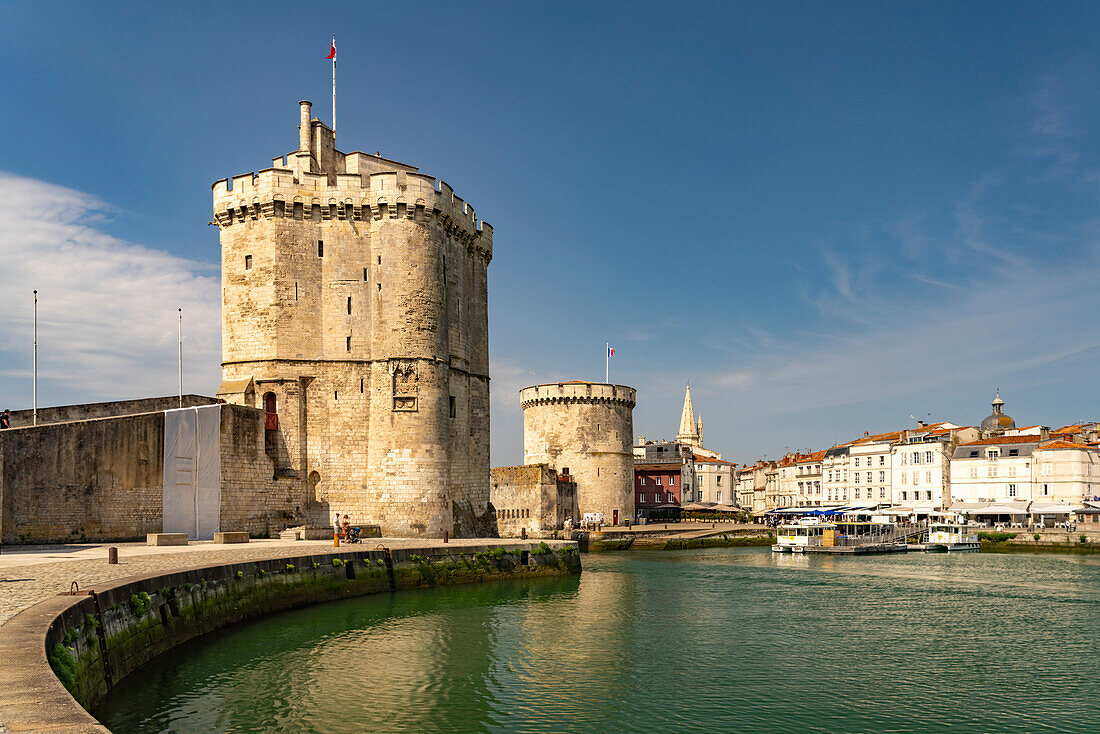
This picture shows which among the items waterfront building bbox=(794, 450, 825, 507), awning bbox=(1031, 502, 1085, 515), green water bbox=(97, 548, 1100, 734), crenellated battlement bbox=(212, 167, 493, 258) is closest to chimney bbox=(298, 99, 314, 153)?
crenellated battlement bbox=(212, 167, 493, 258)

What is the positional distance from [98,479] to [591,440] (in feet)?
136

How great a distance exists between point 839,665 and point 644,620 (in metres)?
6.75

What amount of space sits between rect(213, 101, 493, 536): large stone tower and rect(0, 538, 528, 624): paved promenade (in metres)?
3.24

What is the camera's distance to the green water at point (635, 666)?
13.2 metres

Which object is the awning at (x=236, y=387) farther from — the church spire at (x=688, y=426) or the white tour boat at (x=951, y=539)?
the church spire at (x=688, y=426)

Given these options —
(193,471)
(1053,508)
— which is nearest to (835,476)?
(1053,508)

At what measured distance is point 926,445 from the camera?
69.8 meters

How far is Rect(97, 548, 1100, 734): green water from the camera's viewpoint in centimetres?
1322

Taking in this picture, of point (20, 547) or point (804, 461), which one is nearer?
point (20, 547)

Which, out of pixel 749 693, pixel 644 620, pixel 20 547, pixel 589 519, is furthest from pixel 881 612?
pixel 589 519

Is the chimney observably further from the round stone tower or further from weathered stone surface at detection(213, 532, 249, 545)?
the round stone tower

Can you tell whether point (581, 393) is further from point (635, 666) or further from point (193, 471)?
point (635, 666)

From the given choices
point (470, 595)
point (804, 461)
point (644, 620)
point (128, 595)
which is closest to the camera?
point (128, 595)

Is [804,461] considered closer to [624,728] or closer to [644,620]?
[644,620]
